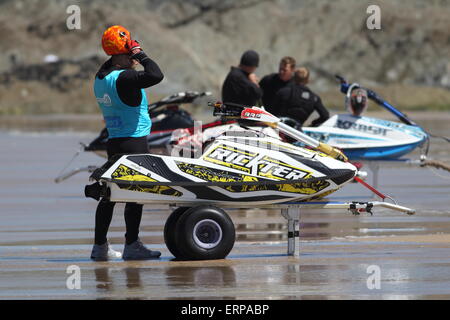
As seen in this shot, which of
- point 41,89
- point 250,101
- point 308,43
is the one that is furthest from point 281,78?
point 308,43

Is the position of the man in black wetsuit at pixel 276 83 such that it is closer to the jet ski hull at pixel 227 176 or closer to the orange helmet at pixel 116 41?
the jet ski hull at pixel 227 176

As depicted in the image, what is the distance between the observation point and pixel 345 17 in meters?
93.8

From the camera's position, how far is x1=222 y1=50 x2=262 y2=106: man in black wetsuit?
1510cm

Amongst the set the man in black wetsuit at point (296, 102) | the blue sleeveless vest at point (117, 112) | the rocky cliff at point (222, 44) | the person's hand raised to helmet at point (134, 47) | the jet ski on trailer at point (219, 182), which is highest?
the rocky cliff at point (222, 44)

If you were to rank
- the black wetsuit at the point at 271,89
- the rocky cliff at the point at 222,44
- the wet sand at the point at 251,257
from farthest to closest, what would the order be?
1. the rocky cliff at the point at 222,44
2. the black wetsuit at the point at 271,89
3. the wet sand at the point at 251,257

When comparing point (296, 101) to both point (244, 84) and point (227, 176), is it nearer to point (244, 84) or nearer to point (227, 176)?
point (244, 84)

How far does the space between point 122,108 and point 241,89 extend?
5.13m

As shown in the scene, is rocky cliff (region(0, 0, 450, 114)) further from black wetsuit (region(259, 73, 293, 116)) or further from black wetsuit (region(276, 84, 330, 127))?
black wetsuit (region(276, 84, 330, 127))

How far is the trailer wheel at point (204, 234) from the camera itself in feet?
32.7

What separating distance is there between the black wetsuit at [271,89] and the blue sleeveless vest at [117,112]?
6505 mm

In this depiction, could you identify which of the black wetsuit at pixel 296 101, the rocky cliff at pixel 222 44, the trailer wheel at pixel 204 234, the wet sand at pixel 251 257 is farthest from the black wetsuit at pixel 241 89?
the rocky cliff at pixel 222 44

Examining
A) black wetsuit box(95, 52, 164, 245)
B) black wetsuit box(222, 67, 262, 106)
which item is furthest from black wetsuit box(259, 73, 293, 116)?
black wetsuit box(95, 52, 164, 245)
